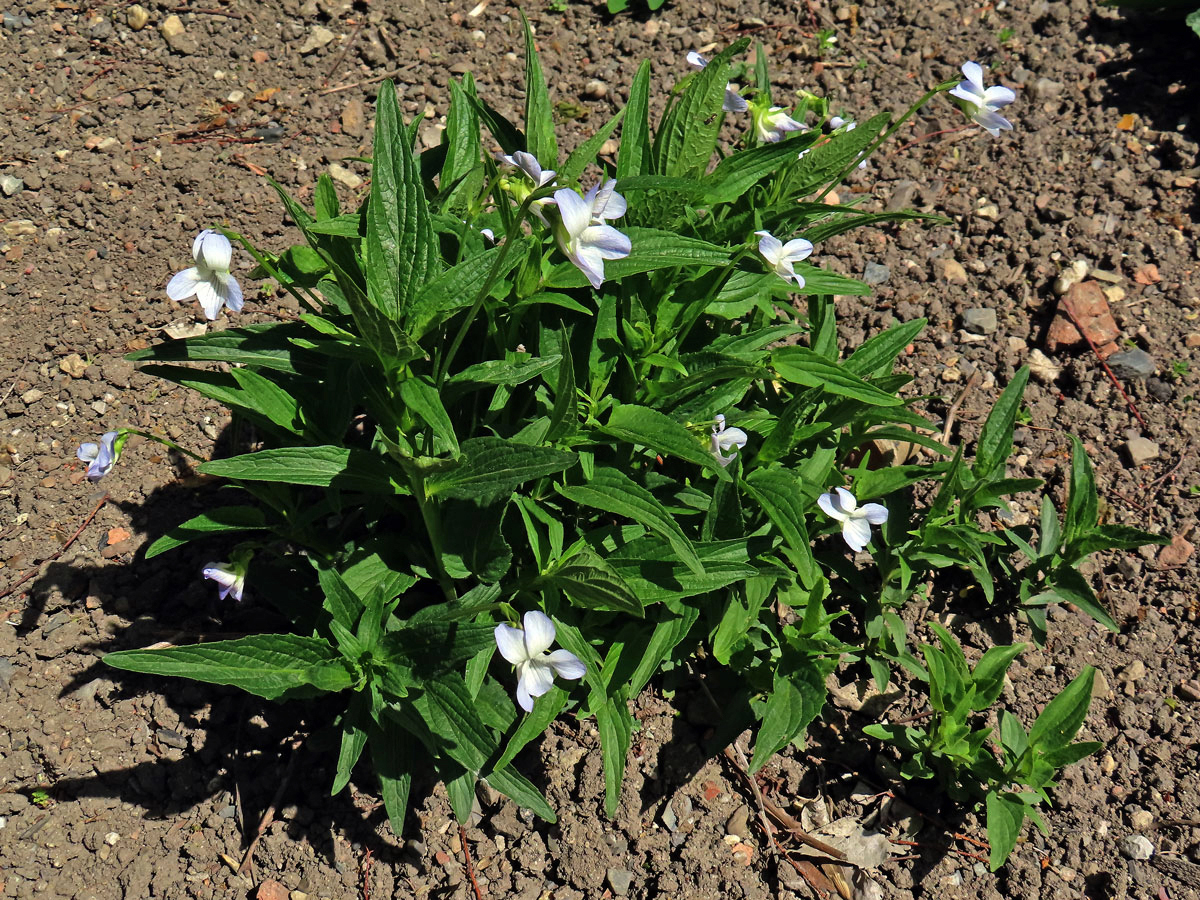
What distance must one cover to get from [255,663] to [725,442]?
1.35m

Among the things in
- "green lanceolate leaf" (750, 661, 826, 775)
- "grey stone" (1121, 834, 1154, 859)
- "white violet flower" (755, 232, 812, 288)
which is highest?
"white violet flower" (755, 232, 812, 288)

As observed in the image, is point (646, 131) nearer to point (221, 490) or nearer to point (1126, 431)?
point (221, 490)

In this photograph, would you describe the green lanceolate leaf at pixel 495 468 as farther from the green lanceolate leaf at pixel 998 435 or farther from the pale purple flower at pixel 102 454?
the green lanceolate leaf at pixel 998 435

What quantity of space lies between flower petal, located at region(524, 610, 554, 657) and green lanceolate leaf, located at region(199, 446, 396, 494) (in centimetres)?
58

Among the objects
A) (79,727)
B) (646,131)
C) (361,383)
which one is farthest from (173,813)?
(646,131)

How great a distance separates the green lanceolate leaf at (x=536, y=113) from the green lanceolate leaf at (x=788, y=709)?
1762 mm

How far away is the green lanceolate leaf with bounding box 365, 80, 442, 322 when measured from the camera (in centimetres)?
221

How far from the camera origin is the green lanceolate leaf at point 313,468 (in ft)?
7.26

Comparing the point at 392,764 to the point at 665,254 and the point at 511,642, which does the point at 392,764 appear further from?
the point at 665,254

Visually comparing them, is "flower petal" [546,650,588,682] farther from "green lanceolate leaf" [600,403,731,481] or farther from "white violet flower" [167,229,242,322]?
"white violet flower" [167,229,242,322]

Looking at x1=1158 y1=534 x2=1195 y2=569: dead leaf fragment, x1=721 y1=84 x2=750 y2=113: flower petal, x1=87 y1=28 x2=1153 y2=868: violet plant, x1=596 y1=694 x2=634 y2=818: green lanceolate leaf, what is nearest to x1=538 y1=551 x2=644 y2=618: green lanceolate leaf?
x1=87 y1=28 x2=1153 y2=868: violet plant

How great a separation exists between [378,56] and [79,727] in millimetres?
3582

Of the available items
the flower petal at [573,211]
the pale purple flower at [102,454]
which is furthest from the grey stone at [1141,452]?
the pale purple flower at [102,454]

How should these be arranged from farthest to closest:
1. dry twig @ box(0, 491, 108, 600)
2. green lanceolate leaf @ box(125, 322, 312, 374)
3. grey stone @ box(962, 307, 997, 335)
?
grey stone @ box(962, 307, 997, 335), dry twig @ box(0, 491, 108, 600), green lanceolate leaf @ box(125, 322, 312, 374)
